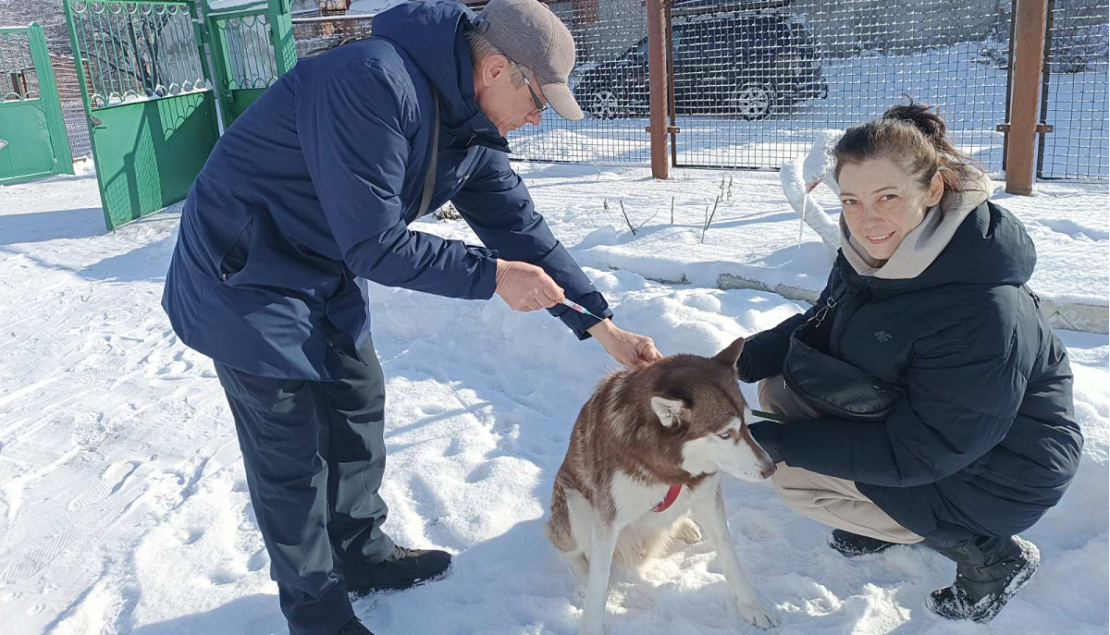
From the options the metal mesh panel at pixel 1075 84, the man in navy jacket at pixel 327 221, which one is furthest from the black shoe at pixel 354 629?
the metal mesh panel at pixel 1075 84

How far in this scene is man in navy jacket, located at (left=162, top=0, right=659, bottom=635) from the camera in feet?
6.89

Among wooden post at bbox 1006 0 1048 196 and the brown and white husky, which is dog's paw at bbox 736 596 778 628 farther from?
wooden post at bbox 1006 0 1048 196

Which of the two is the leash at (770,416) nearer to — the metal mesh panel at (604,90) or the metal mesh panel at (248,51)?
the metal mesh panel at (604,90)

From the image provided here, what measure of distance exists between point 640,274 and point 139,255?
17.8 feet

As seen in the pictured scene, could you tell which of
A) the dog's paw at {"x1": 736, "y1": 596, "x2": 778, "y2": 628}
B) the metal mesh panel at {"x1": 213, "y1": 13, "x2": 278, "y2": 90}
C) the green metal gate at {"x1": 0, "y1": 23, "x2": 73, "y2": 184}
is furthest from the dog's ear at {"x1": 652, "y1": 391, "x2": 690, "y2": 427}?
the green metal gate at {"x1": 0, "y1": 23, "x2": 73, "y2": 184}

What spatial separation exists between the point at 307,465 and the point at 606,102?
28.8 ft

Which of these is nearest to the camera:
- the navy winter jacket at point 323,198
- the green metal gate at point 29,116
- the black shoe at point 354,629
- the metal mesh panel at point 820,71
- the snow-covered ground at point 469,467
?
the navy winter jacket at point 323,198

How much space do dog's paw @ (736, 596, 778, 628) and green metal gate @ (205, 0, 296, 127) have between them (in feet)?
29.1

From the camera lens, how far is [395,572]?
9.79ft

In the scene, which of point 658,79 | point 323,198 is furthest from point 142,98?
point 323,198

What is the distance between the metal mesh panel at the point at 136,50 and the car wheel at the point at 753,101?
6970 millimetres

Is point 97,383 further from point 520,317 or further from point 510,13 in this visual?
point 510,13

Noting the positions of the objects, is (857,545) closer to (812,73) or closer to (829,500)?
(829,500)

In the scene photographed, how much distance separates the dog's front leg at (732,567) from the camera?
8.63 feet
